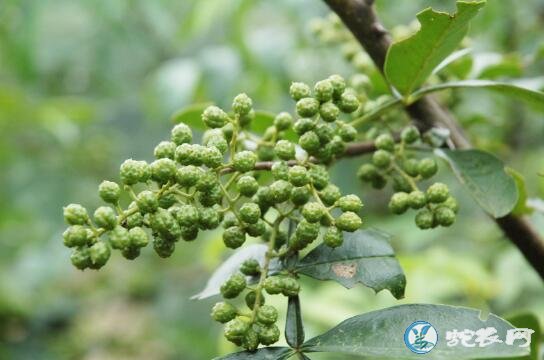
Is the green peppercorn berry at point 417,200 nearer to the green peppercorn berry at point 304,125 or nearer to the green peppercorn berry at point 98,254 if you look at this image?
the green peppercorn berry at point 304,125

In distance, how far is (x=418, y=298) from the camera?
2.67 meters

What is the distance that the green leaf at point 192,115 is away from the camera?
153cm

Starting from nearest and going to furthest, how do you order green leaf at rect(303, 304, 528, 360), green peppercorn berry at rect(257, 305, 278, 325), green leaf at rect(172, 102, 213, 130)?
green leaf at rect(303, 304, 528, 360)
green peppercorn berry at rect(257, 305, 278, 325)
green leaf at rect(172, 102, 213, 130)

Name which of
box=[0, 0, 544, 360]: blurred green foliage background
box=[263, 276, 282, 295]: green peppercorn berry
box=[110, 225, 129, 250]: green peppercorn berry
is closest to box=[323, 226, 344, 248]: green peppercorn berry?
box=[263, 276, 282, 295]: green peppercorn berry

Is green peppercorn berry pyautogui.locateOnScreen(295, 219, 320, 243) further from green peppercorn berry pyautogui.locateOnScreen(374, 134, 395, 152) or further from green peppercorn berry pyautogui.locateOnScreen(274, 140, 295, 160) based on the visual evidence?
green peppercorn berry pyautogui.locateOnScreen(374, 134, 395, 152)

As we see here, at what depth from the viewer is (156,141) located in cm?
532

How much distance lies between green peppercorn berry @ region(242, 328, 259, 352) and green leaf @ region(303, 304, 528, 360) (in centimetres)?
9

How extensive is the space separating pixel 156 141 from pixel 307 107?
429 centimetres

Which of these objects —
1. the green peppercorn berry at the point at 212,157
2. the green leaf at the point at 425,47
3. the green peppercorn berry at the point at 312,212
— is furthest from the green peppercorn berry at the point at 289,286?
the green leaf at the point at 425,47

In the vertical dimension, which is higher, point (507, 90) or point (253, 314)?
point (507, 90)

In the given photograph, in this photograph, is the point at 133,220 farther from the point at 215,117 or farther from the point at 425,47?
the point at 425,47

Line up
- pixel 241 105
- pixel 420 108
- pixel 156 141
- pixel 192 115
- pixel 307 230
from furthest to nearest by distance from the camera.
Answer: pixel 156 141, pixel 192 115, pixel 420 108, pixel 241 105, pixel 307 230

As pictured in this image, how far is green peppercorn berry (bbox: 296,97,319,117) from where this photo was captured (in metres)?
1.14

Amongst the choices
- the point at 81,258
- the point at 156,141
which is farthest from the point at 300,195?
the point at 156,141
